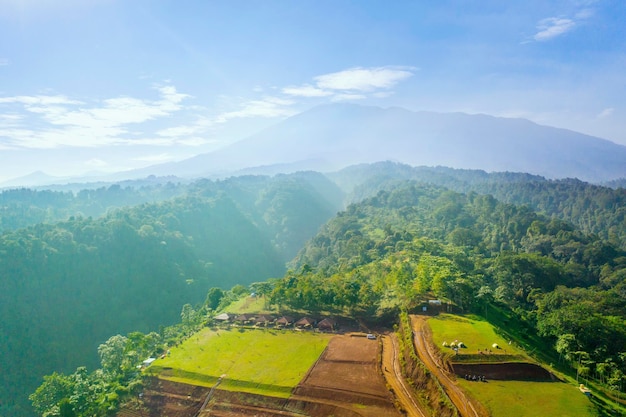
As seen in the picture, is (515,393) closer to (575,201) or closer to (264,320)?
(264,320)

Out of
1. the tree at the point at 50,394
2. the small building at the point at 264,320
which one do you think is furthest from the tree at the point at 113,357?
the small building at the point at 264,320

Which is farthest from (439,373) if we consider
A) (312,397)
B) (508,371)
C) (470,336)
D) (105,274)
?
(105,274)

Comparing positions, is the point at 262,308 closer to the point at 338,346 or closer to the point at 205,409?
the point at 338,346

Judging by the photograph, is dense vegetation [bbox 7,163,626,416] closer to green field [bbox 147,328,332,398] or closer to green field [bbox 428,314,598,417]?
green field [bbox 147,328,332,398]

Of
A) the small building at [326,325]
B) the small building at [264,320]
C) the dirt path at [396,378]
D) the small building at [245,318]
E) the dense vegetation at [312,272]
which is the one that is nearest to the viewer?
the dirt path at [396,378]

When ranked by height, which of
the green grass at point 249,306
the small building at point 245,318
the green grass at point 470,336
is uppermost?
the green grass at point 470,336

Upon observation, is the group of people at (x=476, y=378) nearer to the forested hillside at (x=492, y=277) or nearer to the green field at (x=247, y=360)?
the forested hillside at (x=492, y=277)
